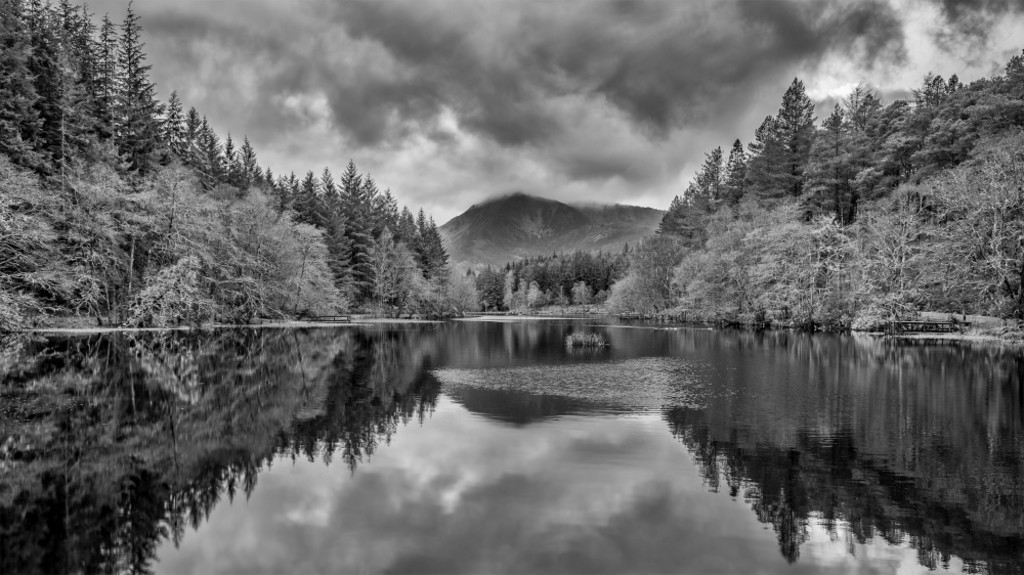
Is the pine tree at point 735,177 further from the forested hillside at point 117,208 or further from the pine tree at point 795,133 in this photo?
the forested hillside at point 117,208

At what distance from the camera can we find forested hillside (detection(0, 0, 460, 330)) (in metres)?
40.0

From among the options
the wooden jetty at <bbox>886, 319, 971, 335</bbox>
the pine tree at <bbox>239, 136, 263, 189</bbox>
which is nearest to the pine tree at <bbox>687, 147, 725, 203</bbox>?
the wooden jetty at <bbox>886, 319, 971, 335</bbox>

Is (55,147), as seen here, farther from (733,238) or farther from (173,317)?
(733,238)

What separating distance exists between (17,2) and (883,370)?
2742 inches

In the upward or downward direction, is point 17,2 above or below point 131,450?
above

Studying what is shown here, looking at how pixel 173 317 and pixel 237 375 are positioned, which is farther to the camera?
pixel 173 317

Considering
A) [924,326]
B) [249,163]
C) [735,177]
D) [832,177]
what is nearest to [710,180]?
[735,177]

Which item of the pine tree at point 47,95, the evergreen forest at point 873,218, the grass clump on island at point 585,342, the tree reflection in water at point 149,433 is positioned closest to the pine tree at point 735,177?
the evergreen forest at point 873,218

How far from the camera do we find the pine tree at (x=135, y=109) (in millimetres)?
58406

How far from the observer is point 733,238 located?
68.6 metres

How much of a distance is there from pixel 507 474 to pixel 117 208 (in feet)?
157

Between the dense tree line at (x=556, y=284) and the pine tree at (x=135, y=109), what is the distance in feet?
383

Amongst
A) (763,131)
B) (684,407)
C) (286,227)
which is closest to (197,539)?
(684,407)

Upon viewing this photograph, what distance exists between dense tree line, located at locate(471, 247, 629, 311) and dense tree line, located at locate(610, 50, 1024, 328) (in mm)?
82572
